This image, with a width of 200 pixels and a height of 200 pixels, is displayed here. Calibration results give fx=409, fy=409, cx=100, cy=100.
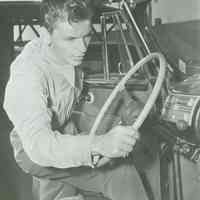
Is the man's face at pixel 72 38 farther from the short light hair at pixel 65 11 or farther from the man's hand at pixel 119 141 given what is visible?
the man's hand at pixel 119 141

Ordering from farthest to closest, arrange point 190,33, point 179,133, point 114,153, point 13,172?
point 190,33, point 13,172, point 179,133, point 114,153

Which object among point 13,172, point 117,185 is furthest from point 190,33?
point 117,185

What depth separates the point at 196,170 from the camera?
4.07ft

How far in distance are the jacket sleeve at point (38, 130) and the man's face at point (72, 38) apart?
3.8 inches

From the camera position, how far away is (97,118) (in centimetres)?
103

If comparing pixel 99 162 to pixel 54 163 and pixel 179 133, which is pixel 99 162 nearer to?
pixel 54 163

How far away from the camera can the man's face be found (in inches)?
39.4

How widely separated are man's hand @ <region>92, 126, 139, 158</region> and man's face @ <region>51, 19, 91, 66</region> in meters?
0.27

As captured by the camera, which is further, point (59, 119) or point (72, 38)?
point (59, 119)

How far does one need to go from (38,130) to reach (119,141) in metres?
0.20

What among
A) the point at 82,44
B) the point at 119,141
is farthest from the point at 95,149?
the point at 82,44

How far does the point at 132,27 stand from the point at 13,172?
0.87m

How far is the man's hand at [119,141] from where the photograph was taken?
81 centimetres

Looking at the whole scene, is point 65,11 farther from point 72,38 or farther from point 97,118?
point 97,118
